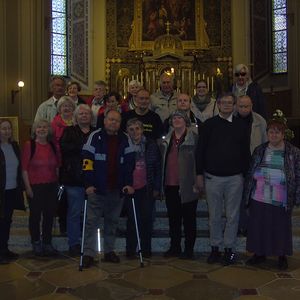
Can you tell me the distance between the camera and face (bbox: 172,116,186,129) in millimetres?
4715

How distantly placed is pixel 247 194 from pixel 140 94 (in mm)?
1498

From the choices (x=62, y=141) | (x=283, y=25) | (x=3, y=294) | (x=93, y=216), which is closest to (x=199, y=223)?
(x=93, y=216)

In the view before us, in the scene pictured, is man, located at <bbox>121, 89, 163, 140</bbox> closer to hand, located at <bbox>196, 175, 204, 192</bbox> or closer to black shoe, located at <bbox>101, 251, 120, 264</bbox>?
hand, located at <bbox>196, 175, 204, 192</bbox>

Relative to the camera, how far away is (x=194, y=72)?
13.3 meters

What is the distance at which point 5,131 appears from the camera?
4688 mm

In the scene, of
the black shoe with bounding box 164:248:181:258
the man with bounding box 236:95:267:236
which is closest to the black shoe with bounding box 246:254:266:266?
the man with bounding box 236:95:267:236

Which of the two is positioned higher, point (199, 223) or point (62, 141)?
point (62, 141)

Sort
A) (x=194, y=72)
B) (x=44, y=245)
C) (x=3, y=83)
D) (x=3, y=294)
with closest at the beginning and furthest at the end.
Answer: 1. (x=3, y=294)
2. (x=44, y=245)
3. (x=3, y=83)
4. (x=194, y=72)

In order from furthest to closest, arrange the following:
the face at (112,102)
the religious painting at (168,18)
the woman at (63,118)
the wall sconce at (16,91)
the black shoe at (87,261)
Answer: the religious painting at (168,18), the wall sconce at (16,91), the face at (112,102), the woman at (63,118), the black shoe at (87,261)

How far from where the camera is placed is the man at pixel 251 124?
479 centimetres

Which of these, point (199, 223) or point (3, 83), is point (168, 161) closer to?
point (199, 223)

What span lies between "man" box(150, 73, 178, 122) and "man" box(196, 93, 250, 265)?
1.11m

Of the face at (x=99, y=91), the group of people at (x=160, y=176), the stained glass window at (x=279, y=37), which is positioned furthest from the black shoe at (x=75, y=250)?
the stained glass window at (x=279, y=37)

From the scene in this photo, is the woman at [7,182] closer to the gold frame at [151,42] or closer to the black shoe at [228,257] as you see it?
the black shoe at [228,257]
